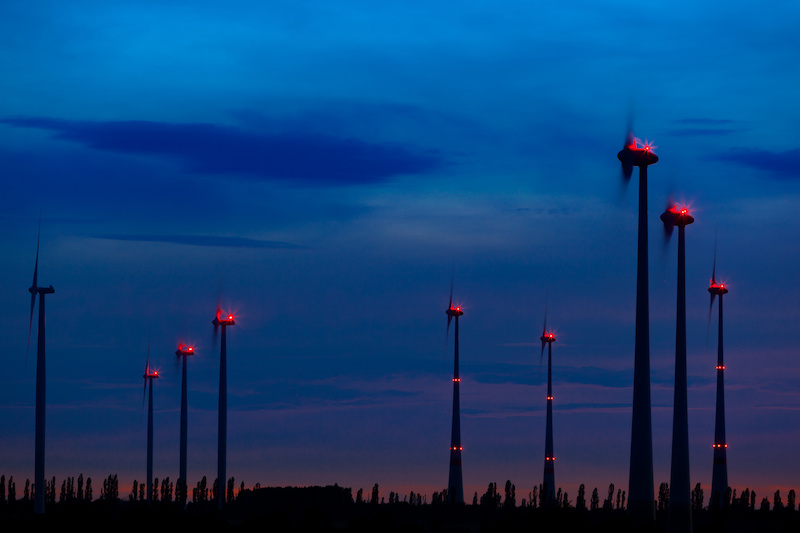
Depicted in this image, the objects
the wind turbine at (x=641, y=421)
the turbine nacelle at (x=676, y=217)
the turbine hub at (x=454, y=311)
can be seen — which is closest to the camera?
the wind turbine at (x=641, y=421)

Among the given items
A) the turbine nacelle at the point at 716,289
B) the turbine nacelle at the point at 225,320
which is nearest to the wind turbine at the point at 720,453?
the turbine nacelle at the point at 716,289

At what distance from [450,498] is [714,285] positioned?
4873 centimetres

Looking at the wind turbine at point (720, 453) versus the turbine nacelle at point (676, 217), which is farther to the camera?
the wind turbine at point (720, 453)

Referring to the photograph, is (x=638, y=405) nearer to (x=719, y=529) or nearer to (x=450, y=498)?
(x=719, y=529)

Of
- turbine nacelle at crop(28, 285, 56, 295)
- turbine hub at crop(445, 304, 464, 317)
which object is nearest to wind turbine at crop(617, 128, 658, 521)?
turbine nacelle at crop(28, 285, 56, 295)

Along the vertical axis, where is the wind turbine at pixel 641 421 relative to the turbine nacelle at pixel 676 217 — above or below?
below

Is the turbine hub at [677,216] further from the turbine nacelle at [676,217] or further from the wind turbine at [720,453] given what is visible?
A: the wind turbine at [720,453]

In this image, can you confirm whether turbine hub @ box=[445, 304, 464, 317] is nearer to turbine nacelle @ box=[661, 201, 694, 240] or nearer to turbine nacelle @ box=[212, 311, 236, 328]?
turbine nacelle @ box=[212, 311, 236, 328]

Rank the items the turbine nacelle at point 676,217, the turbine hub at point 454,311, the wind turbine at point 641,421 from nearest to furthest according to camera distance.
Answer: the wind turbine at point 641,421, the turbine nacelle at point 676,217, the turbine hub at point 454,311

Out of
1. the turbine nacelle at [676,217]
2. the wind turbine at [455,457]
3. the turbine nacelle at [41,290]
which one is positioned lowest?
the wind turbine at [455,457]

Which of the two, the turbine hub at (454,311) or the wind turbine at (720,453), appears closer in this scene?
the wind turbine at (720,453)

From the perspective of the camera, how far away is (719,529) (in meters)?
113

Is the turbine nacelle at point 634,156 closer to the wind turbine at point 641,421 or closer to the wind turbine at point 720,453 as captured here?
the wind turbine at point 641,421

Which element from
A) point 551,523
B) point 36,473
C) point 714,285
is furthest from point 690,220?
point 714,285
